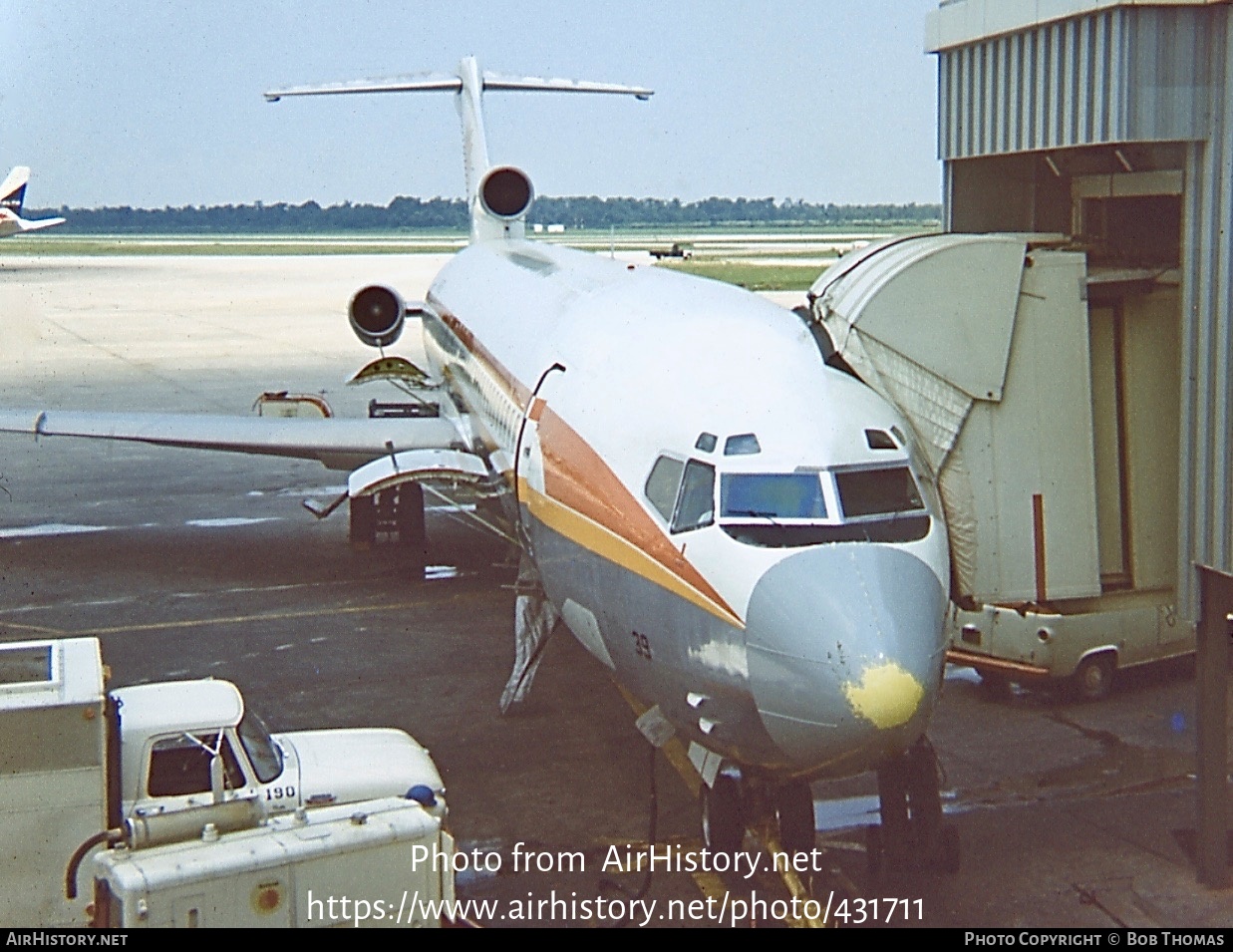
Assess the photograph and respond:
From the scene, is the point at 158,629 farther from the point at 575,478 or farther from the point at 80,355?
the point at 80,355

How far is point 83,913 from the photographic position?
9148 mm

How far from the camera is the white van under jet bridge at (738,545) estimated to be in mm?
8914

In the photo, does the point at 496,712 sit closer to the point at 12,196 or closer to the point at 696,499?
the point at 696,499

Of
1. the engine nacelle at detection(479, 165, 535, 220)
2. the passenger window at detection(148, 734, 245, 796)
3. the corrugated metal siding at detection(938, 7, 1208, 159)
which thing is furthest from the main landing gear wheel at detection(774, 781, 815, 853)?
the engine nacelle at detection(479, 165, 535, 220)

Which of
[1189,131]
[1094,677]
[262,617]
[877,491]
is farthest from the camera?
[262,617]

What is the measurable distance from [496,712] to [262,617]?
4.84 m

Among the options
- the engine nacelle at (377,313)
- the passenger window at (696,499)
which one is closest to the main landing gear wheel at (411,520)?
the engine nacelle at (377,313)

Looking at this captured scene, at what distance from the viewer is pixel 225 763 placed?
10227 millimetres

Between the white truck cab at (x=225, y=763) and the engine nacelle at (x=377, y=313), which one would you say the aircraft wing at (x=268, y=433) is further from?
the white truck cab at (x=225, y=763)

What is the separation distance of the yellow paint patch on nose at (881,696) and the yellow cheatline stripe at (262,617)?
35.6 ft

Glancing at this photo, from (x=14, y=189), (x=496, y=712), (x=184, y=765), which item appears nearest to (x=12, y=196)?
(x=14, y=189)

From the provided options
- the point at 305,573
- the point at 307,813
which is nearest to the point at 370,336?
the point at 305,573

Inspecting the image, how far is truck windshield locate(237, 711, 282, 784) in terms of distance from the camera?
34.0 ft

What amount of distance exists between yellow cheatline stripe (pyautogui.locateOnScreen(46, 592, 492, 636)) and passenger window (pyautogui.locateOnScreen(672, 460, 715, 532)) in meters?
9.45
